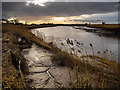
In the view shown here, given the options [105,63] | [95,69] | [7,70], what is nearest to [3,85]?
[7,70]

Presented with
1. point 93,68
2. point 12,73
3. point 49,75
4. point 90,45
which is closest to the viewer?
point 12,73

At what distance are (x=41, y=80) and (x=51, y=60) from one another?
1072 millimetres

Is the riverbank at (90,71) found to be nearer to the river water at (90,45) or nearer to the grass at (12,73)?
the grass at (12,73)

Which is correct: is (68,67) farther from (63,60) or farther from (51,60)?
(51,60)

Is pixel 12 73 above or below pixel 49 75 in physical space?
above

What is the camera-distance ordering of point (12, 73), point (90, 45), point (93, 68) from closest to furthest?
point (12, 73)
point (90, 45)
point (93, 68)

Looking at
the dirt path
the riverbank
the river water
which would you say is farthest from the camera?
the river water

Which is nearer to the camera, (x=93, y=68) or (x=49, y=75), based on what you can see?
(x=49, y=75)

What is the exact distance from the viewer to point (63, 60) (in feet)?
9.84

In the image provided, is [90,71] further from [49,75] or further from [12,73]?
[12,73]

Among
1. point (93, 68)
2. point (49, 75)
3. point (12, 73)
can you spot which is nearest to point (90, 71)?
point (93, 68)

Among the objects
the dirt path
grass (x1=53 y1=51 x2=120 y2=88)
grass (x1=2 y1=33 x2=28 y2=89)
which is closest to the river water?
grass (x1=53 y1=51 x2=120 y2=88)

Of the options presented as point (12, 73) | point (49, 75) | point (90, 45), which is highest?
point (90, 45)

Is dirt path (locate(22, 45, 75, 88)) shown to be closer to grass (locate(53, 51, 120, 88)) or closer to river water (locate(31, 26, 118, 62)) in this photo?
grass (locate(53, 51, 120, 88))
